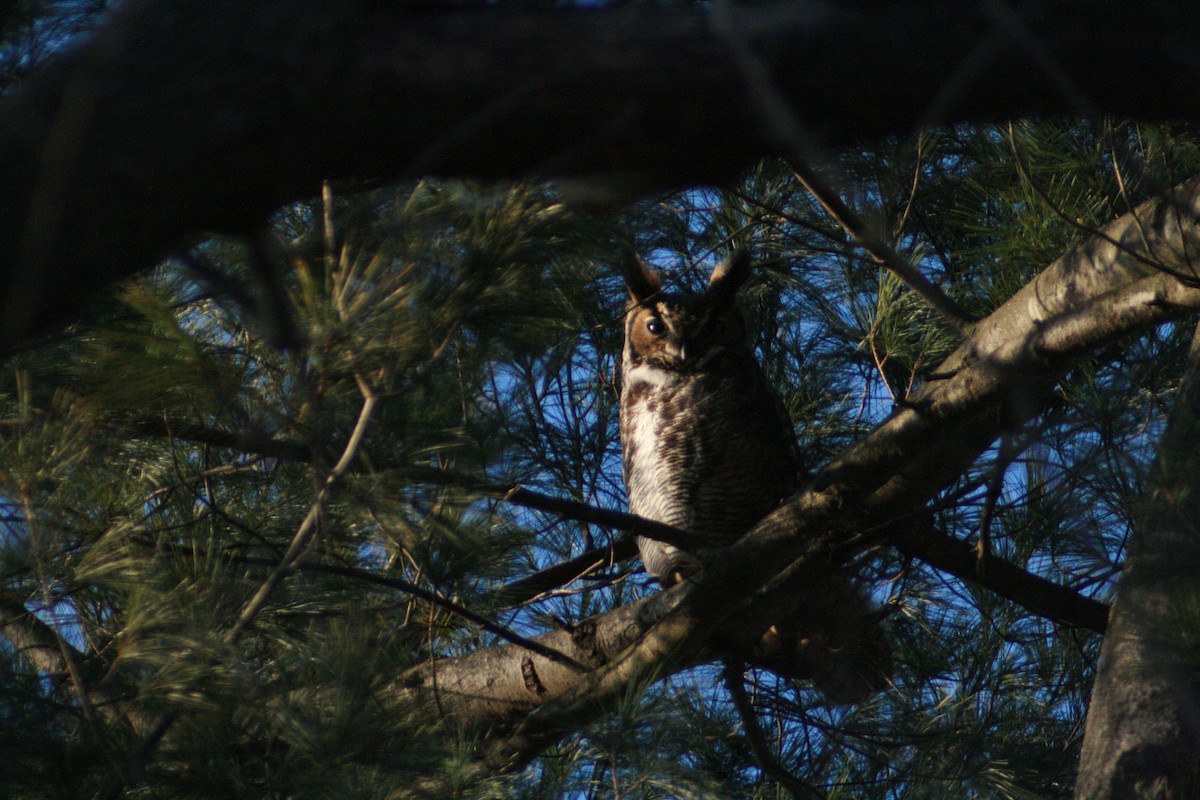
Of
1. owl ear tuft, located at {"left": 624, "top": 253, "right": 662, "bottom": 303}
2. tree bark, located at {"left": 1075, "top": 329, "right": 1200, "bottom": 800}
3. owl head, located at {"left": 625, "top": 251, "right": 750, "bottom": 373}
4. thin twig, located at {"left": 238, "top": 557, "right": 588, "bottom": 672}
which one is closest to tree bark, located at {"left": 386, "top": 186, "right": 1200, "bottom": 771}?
thin twig, located at {"left": 238, "top": 557, "right": 588, "bottom": 672}

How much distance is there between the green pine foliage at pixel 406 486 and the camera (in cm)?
137

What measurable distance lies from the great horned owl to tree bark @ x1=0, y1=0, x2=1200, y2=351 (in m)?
2.12

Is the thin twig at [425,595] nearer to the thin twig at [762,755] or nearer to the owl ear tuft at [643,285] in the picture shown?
the thin twig at [762,755]

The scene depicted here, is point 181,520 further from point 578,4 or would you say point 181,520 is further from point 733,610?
point 578,4

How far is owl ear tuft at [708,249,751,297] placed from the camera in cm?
308

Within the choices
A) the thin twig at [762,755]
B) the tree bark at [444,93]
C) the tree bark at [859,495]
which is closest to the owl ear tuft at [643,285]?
the tree bark at [859,495]

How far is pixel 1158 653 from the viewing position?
4.72 ft

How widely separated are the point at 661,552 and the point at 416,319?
184cm

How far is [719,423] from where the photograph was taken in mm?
3180

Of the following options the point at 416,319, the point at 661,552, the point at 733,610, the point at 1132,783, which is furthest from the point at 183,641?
the point at 661,552

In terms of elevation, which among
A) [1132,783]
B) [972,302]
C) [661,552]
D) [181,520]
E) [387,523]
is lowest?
[1132,783]

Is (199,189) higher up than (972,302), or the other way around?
(972,302)

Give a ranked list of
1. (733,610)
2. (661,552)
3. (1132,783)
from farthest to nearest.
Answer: (661,552), (733,610), (1132,783)

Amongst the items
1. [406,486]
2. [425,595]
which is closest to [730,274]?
[425,595]
